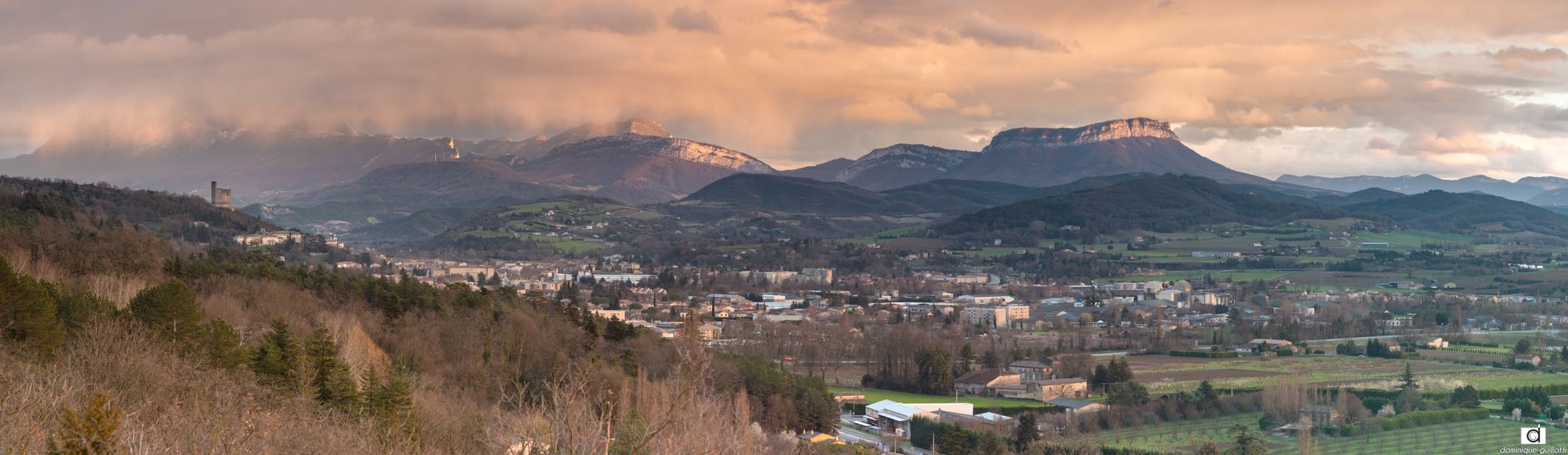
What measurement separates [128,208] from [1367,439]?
64.5 m

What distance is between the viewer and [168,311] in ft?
82.2

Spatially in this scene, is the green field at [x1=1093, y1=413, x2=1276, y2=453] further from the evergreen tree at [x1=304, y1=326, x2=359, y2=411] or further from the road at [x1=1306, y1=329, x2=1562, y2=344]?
the road at [x1=1306, y1=329, x2=1562, y2=344]

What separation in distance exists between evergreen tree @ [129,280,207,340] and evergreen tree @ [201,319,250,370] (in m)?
0.41

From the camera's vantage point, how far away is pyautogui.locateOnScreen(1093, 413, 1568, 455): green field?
3155 centimetres

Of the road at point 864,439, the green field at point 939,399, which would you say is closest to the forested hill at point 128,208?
the road at point 864,439

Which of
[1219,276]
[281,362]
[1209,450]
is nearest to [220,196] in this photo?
[1219,276]

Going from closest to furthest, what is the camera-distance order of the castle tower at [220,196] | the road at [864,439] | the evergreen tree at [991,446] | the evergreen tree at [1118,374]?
the evergreen tree at [991,446] → the road at [864,439] → the evergreen tree at [1118,374] → the castle tower at [220,196]

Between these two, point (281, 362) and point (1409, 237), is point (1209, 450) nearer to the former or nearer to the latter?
point (281, 362)

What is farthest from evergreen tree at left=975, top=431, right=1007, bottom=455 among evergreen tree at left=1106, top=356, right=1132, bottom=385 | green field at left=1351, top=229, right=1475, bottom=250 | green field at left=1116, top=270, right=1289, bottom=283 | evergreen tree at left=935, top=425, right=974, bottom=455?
green field at left=1351, top=229, right=1475, bottom=250

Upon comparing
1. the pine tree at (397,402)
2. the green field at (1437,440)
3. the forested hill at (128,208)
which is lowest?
the green field at (1437,440)

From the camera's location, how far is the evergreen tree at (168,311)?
24750mm

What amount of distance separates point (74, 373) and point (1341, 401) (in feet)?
109

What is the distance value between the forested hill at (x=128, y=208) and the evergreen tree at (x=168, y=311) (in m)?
26.2

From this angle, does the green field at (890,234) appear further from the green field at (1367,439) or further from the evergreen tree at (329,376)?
the evergreen tree at (329,376)
